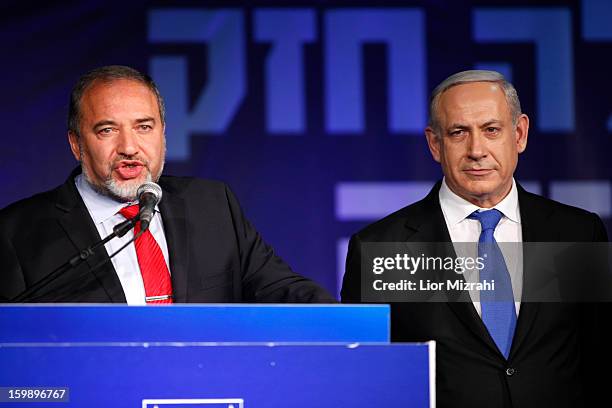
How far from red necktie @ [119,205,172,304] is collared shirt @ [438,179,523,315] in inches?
31.0

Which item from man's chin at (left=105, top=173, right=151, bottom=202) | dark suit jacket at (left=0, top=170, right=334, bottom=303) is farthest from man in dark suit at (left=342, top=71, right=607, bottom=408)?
→ man's chin at (left=105, top=173, right=151, bottom=202)

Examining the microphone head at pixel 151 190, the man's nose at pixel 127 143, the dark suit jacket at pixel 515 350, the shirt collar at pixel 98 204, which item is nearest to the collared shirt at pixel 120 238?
the shirt collar at pixel 98 204

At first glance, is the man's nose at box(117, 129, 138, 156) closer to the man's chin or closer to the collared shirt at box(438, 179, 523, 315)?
the man's chin

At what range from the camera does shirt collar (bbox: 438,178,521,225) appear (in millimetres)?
2490

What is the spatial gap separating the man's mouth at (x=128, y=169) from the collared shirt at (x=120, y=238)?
0.10 m

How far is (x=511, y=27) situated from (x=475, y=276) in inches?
66.6

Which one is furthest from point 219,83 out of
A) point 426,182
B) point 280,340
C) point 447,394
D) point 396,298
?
point 280,340

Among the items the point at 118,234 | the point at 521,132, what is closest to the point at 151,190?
the point at 118,234

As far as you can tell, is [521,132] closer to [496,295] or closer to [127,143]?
[496,295]

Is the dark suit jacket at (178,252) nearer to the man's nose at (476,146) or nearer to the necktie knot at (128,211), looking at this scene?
the necktie knot at (128,211)

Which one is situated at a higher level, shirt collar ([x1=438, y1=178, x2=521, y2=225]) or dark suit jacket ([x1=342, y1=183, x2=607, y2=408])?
shirt collar ([x1=438, y1=178, x2=521, y2=225])

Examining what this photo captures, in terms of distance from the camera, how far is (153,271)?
235 centimetres

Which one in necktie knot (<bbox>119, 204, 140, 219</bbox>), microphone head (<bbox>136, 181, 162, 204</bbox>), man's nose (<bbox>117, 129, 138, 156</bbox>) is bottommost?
microphone head (<bbox>136, 181, 162, 204</bbox>)

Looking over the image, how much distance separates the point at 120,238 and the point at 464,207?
0.94 metres
